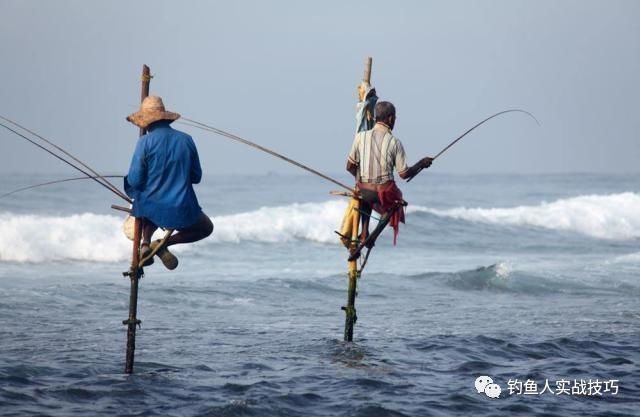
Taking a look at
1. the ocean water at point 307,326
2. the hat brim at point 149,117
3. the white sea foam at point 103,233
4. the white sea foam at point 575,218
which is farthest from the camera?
the white sea foam at point 575,218

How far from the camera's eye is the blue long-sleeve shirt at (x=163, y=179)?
788 cm

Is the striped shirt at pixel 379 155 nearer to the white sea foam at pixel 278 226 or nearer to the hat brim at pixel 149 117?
the hat brim at pixel 149 117

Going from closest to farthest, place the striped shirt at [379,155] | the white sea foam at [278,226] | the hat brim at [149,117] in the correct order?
1. the hat brim at [149,117]
2. the striped shirt at [379,155]
3. the white sea foam at [278,226]

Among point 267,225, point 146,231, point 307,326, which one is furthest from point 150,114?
point 267,225

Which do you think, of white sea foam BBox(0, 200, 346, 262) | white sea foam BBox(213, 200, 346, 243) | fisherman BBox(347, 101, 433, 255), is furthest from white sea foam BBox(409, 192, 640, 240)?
fisherman BBox(347, 101, 433, 255)

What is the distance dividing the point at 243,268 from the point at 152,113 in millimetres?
11497

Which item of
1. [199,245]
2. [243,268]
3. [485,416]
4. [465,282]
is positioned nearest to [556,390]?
[485,416]

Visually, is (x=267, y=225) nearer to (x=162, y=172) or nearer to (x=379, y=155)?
(x=379, y=155)

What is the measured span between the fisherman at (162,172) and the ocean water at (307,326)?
4.14ft

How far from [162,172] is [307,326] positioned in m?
4.27

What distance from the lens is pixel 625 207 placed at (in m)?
36.4

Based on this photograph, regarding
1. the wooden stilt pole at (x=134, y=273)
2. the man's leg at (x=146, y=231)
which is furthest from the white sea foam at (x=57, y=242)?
the man's leg at (x=146, y=231)

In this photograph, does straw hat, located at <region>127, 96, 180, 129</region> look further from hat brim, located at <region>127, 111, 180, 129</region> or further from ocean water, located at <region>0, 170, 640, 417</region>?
ocean water, located at <region>0, 170, 640, 417</region>

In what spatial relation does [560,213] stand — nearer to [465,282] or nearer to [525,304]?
[465,282]
